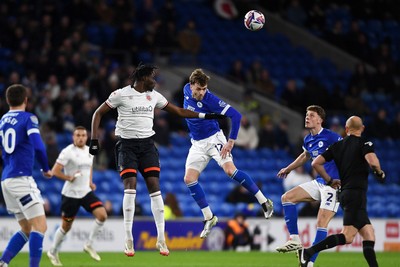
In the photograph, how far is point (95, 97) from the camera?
23.3 metres

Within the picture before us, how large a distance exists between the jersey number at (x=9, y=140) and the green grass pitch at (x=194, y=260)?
412cm

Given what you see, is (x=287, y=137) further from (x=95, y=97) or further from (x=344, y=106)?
(x=95, y=97)

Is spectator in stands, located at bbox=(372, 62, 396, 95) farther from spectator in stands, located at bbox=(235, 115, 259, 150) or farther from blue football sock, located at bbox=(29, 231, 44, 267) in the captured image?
blue football sock, located at bbox=(29, 231, 44, 267)

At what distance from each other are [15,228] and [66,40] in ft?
20.3

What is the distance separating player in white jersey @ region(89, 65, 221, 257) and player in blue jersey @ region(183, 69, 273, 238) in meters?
0.81

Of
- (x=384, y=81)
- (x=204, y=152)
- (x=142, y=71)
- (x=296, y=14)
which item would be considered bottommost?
(x=204, y=152)

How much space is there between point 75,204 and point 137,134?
13.1 feet

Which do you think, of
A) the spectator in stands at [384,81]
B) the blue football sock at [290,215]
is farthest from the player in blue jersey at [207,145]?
the spectator in stands at [384,81]

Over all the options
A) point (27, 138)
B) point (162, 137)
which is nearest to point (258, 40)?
point (162, 137)

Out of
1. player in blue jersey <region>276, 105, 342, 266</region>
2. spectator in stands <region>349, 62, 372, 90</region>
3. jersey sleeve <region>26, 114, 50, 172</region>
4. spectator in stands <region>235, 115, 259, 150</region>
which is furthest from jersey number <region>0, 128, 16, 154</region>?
spectator in stands <region>349, 62, 372, 90</region>

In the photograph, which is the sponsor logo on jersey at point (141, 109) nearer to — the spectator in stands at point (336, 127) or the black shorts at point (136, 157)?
the black shorts at point (136, 157)

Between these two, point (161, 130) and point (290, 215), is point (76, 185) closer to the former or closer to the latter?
point (290, 215)

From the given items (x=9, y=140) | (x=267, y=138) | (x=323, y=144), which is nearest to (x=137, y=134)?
(x=9, y=140)

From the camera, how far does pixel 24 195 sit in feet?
37.9
